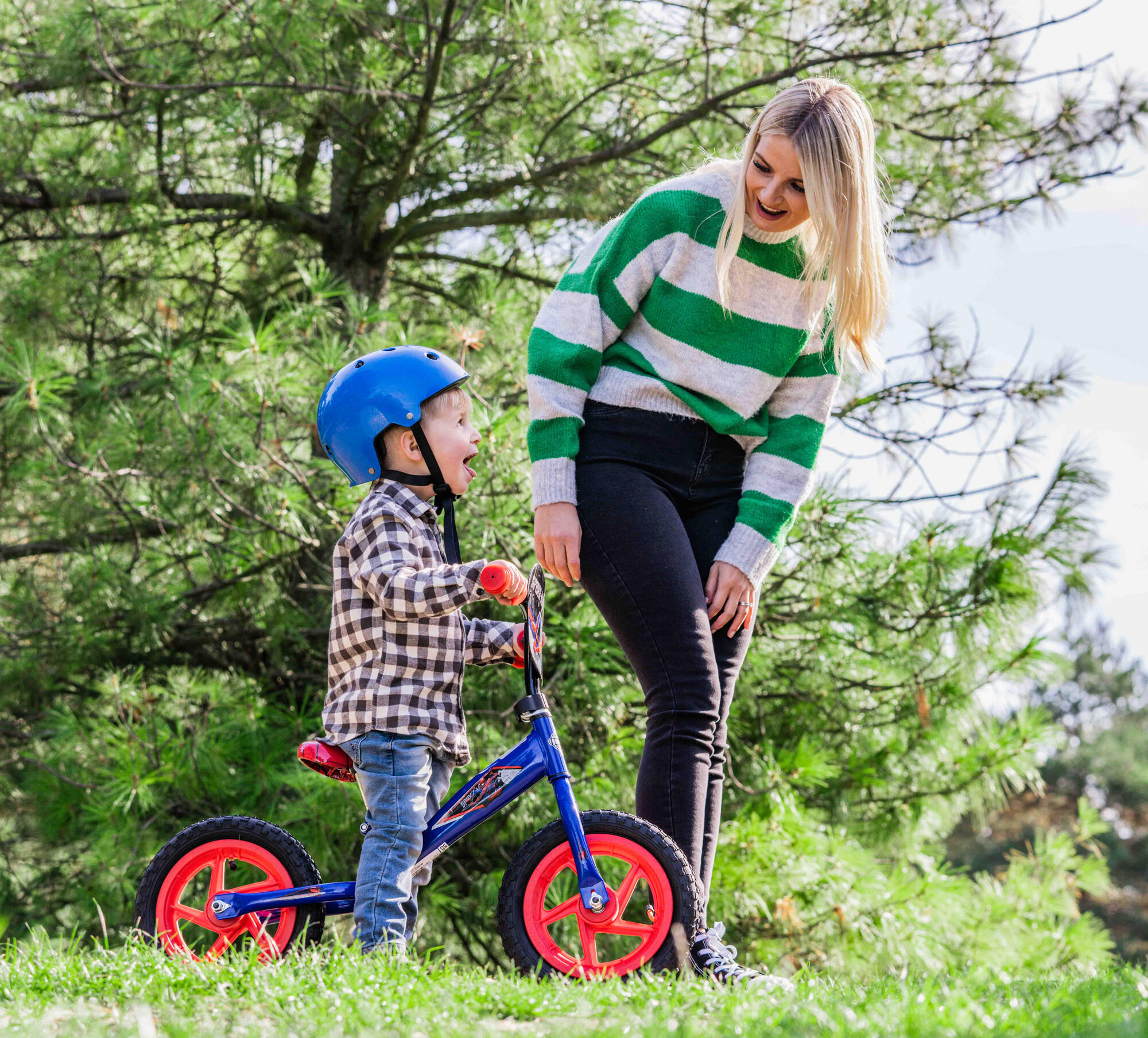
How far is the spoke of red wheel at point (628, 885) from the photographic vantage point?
1.97m

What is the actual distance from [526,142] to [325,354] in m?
1.62

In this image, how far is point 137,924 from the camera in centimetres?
215

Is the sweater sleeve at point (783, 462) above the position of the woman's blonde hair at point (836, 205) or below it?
below

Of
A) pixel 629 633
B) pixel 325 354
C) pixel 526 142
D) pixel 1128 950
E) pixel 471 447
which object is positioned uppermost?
pixel 526 142

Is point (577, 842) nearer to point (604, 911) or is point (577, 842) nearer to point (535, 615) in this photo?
point (604, 911)

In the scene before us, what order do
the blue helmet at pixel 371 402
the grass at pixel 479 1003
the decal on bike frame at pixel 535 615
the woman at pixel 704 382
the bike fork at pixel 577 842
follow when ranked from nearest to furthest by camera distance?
the grass at pixel 479 1003 → the bike fork at pixel 577 842 → the woman at pixel 704 382 → the decal on bike frame at pixel 535 615 → the blue helmet at pixel 371 402

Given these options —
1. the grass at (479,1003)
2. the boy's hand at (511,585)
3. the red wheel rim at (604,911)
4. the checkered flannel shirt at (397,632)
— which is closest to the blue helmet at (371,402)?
the checkered flannel shirt at (397,632)

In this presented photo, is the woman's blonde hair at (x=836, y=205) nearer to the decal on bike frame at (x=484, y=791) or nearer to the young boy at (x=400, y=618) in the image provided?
the young boy at (x=400, y=618)

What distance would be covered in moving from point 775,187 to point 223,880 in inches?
69.0

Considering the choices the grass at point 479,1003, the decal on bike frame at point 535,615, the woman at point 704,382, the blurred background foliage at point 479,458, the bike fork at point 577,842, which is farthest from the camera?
the blurred background foliage at point 479,458

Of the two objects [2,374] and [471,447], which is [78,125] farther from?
[471,447]

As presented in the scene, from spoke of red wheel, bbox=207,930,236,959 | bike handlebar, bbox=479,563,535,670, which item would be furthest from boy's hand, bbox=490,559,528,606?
spoke of red wheel, bbox=207,930,236,959

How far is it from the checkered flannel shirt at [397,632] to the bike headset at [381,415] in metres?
0.10

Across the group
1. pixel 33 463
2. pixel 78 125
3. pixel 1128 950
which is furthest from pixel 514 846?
pixel 1128 950
